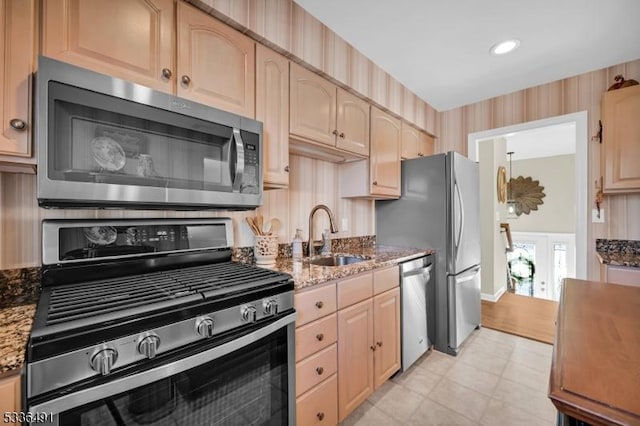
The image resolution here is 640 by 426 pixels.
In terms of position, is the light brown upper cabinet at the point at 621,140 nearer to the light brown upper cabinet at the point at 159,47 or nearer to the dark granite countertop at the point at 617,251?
the dark granite countertop at the point at 617,251

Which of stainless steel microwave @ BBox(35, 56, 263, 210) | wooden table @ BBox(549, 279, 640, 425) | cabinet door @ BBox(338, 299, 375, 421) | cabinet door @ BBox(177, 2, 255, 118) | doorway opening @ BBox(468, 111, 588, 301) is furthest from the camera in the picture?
doorway opening @ BBox(468, 111, 588, 301)

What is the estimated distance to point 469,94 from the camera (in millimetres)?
2896

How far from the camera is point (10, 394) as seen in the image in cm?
61

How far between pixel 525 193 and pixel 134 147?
791 cm

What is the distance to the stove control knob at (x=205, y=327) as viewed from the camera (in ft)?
2.88

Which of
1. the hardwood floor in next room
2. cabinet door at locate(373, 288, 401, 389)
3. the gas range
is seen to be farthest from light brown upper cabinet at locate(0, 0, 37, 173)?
the hardwood floor in next room

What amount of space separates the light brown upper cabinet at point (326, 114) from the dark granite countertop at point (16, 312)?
133 centimetres

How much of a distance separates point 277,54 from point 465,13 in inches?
49.2

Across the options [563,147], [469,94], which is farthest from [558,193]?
[469,94]

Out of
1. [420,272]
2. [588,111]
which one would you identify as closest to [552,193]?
[588,111]

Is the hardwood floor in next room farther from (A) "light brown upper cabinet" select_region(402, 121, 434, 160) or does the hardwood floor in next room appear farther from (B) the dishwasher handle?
(A) "light brown upper cabinet" select_region(402, 121, 434, 160)

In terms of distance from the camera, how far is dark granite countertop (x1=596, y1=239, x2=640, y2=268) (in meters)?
2.03

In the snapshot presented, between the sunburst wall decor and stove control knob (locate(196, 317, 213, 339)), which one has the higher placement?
the sunburst wall decor

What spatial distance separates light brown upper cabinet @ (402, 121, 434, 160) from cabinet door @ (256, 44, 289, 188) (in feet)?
5.05
